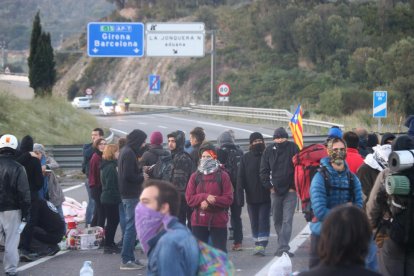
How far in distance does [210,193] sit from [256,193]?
2178mm

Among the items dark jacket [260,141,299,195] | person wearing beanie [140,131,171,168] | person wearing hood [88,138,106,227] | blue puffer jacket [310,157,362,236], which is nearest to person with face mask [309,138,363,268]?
blue puffer jacket [310,157,362,236]

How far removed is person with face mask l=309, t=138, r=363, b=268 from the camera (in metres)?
8.00

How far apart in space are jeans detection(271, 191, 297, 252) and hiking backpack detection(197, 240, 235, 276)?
6660 millimetres

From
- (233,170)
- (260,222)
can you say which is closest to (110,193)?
(233,170)

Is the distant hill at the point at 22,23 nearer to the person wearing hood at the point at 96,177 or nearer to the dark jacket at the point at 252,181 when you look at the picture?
the person wearing hood at the point at 96,177

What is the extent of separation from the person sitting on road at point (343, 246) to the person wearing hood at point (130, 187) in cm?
710

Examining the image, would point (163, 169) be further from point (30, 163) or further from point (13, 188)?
point (13, 188)

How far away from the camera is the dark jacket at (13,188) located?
10.3 m

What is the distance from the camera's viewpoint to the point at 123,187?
11555 millimetres

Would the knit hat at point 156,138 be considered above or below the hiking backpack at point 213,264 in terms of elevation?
above

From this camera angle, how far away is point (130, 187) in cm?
1156

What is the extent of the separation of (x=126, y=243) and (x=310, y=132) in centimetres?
3051

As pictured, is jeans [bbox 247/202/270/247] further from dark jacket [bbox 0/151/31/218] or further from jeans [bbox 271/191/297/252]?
dark jacket [bbox 0/151/31/218]

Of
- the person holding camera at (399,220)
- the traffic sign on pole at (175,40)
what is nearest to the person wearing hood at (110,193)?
the person holding camera at (399,220)
